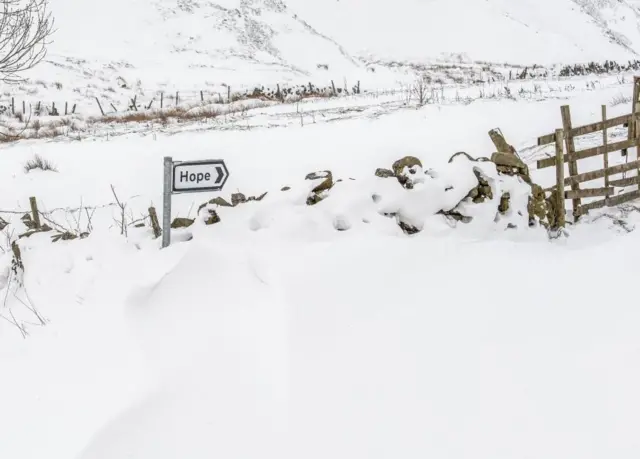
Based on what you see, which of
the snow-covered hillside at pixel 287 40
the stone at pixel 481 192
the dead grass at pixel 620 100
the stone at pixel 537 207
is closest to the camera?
the stone at pixel 481 192

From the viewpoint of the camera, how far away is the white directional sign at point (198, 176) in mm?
4129

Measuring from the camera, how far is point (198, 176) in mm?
4164

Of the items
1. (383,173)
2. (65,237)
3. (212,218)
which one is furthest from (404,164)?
(65,237)

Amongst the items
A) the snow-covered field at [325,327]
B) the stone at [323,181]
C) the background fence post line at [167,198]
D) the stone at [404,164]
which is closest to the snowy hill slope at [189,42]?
the snow-covered field at [325,327]

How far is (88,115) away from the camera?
20.2 metres

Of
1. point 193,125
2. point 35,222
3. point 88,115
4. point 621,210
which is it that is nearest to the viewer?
point 35,222

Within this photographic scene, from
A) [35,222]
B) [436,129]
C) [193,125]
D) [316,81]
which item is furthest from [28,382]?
[316,81]

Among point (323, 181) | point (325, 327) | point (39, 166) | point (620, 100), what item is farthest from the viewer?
point (620, 100)

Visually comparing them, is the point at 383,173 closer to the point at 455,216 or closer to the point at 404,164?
the point at 404,164

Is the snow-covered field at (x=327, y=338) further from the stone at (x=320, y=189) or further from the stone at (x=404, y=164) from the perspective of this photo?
the stone at (x=404, y=164)

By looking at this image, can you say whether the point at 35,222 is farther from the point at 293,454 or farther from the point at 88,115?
the point at 88,115

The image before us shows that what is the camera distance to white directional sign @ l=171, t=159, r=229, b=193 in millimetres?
4129

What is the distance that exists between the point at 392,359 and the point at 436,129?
8.23 meters

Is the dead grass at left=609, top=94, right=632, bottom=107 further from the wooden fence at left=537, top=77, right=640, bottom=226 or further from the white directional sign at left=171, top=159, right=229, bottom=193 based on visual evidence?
the white directional sign at left=171, top=159, right=229, bottom=193
